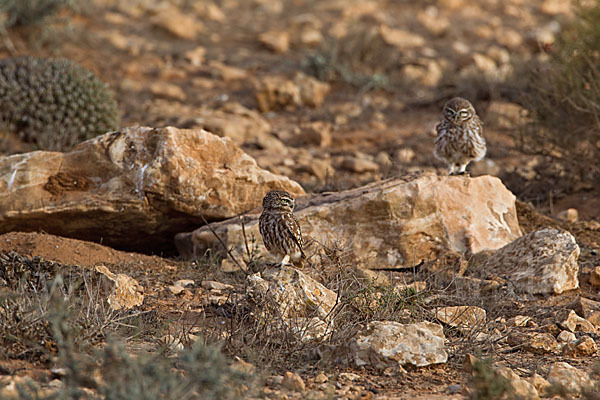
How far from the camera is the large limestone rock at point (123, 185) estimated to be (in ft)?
24.3

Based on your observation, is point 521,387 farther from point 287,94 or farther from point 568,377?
point 287,94

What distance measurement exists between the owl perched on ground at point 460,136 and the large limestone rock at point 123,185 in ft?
7.33

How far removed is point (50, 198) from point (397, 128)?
7671mm

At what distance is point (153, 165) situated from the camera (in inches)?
293

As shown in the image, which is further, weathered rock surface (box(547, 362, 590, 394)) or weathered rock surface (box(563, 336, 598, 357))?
weathered rock surface (box(563, 336, 598, 357))

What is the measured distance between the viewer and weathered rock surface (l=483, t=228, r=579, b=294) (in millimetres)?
6648

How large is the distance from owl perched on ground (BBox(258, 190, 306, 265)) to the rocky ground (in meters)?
0.38

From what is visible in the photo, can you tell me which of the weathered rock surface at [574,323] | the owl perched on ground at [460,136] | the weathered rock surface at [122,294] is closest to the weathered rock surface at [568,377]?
the weathered rock surface at [574,323]

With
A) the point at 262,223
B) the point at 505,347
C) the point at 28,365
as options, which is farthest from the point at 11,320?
the point at 505,347

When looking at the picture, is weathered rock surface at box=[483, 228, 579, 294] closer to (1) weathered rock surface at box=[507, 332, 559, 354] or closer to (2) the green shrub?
(1) weathered rock surface at box=[507, 332, 559, 354]

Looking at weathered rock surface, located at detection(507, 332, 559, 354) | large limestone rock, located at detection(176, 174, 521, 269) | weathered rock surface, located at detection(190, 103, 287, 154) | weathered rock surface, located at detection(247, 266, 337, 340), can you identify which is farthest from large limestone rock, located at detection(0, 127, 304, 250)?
weathered rock surface, located at detection(190, 103, 287, 154)

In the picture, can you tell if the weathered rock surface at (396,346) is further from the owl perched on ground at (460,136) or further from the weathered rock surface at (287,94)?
the weathered rock surface at (287,94)

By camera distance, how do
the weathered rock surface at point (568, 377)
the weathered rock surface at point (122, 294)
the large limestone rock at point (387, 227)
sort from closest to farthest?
the weathered rock surface at point (568, 377), the weathered rock surface at point (122, 294), the large limestone rock at point (387, 227)

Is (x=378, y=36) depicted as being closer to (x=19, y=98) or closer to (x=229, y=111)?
(x=229, y=111)
